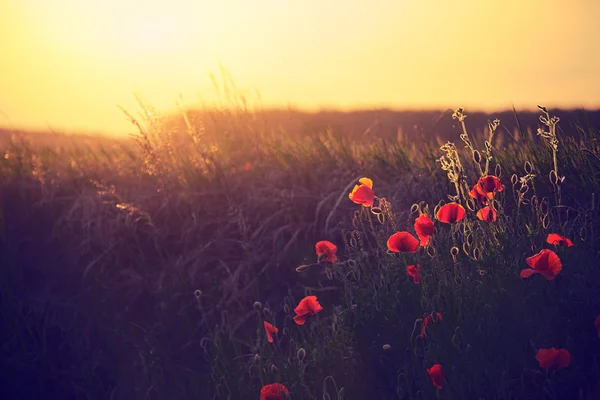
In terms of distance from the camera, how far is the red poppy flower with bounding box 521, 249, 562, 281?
2.17m

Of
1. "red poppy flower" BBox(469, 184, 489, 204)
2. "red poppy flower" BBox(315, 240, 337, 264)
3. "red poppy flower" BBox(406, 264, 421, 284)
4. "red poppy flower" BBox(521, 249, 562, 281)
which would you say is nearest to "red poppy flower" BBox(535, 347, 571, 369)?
"red poppy flower" BBox(521, 249, 562, 281)

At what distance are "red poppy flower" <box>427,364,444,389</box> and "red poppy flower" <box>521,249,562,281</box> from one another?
492mm

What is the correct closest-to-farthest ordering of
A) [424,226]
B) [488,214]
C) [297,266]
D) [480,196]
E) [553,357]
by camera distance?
[553,357] < [424,226] < [488,214] < [480,196] < [297,266]

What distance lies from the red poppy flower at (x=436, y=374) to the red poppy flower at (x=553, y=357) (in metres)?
0.33

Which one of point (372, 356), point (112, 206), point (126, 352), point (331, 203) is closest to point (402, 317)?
point (372, 356)

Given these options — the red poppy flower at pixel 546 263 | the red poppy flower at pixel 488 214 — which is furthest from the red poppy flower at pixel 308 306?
the red poppy flower at pixel 546 263

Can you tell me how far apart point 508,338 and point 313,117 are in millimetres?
3766

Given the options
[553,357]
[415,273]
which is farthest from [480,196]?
[553,357]

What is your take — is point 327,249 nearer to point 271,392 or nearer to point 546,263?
point 271,392

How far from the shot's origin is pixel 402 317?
2580mm

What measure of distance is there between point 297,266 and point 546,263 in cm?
160

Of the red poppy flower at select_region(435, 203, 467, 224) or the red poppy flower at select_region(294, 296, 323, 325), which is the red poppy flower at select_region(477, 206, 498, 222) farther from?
the red poppy flower at select_region(294, 296, 323, 325)

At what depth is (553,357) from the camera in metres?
2.06

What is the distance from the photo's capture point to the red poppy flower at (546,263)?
2.17 m
